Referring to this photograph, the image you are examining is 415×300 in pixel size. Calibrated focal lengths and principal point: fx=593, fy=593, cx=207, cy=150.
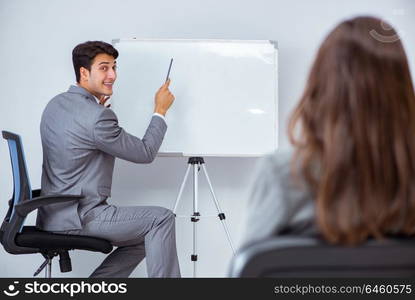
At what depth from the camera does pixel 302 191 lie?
900 mm

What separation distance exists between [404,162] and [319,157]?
4.8 inches

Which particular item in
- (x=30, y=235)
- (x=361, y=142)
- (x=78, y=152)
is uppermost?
(x=78, y=152)

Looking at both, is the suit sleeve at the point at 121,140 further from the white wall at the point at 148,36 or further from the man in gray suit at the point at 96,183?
the white wall at the point at 148,36

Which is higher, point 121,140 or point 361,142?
point 121,140

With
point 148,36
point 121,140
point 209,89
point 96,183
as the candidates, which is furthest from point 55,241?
point 148,36

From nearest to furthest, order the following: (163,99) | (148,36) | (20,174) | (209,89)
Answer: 1. (20,174)
2. (163,99)
3. (209,89)
4. (148,36)

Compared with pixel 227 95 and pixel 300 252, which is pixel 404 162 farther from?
pixel 227 95

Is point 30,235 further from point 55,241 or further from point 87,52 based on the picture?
point 87,52

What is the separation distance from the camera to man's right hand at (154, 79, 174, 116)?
3116 mm

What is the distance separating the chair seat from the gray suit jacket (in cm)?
7

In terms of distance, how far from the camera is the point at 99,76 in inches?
119

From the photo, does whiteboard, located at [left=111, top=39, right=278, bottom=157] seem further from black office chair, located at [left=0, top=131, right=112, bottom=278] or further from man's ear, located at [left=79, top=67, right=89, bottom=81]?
black office chair, located at [left=0, top=131, right=112, bottom=278]

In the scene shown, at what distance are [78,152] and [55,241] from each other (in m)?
0.43

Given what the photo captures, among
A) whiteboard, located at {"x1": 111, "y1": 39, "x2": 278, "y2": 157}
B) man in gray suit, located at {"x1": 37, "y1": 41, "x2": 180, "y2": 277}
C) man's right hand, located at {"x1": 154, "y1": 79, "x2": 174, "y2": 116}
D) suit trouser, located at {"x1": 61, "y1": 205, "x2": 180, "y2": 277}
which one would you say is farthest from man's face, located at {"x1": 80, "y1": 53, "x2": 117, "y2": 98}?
suit trouser, located at {"x1": 61, "y1": 205, "x2": 180, "y2": 277}
